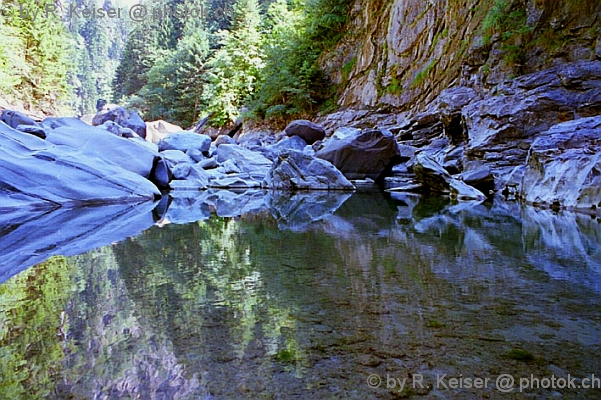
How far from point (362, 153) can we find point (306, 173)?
2109 millimetres

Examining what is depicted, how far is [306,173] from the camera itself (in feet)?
24.9

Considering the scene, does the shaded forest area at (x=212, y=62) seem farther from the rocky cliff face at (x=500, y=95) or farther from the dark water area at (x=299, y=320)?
the dark water area at (x=299, y=320)

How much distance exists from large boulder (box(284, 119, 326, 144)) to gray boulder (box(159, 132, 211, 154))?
2.90 m

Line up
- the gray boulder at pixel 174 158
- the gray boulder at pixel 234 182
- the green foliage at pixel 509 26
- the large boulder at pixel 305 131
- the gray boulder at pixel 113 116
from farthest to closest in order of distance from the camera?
the gray boulder at pixel 113 116 < the large boulder at pixel 305 131 < the gray boulder at pixel 174 158 < the gray boulder at pixel 234 182 < the green foliage at pixel 509 26

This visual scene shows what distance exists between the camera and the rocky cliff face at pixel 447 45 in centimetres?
743

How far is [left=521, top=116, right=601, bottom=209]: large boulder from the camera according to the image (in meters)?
4.40

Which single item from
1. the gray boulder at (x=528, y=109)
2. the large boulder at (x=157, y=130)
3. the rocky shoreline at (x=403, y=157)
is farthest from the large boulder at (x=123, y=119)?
the gray boulder at (x=528, y=109)

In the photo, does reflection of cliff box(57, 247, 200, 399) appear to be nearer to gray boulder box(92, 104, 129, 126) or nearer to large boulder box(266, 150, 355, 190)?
large boulder box(266, 150, 355, 190)

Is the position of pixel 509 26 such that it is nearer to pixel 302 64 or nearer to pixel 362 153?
pixel 362 153

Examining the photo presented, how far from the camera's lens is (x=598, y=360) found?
943 millimetres

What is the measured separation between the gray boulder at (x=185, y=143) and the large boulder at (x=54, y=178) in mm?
6006

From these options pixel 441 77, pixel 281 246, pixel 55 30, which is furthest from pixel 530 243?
pixel 55 30

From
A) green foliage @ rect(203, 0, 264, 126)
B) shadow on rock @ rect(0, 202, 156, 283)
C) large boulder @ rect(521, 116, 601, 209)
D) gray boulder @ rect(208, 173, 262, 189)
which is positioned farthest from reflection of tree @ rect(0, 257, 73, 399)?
green foliage @ rect(203, 0, 264, 126)

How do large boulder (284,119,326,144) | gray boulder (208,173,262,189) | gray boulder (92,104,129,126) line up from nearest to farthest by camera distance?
gray boulder (208,173,262,189) < large boulder (284,119,326,144) < gray boulder (92,104,129,126)
